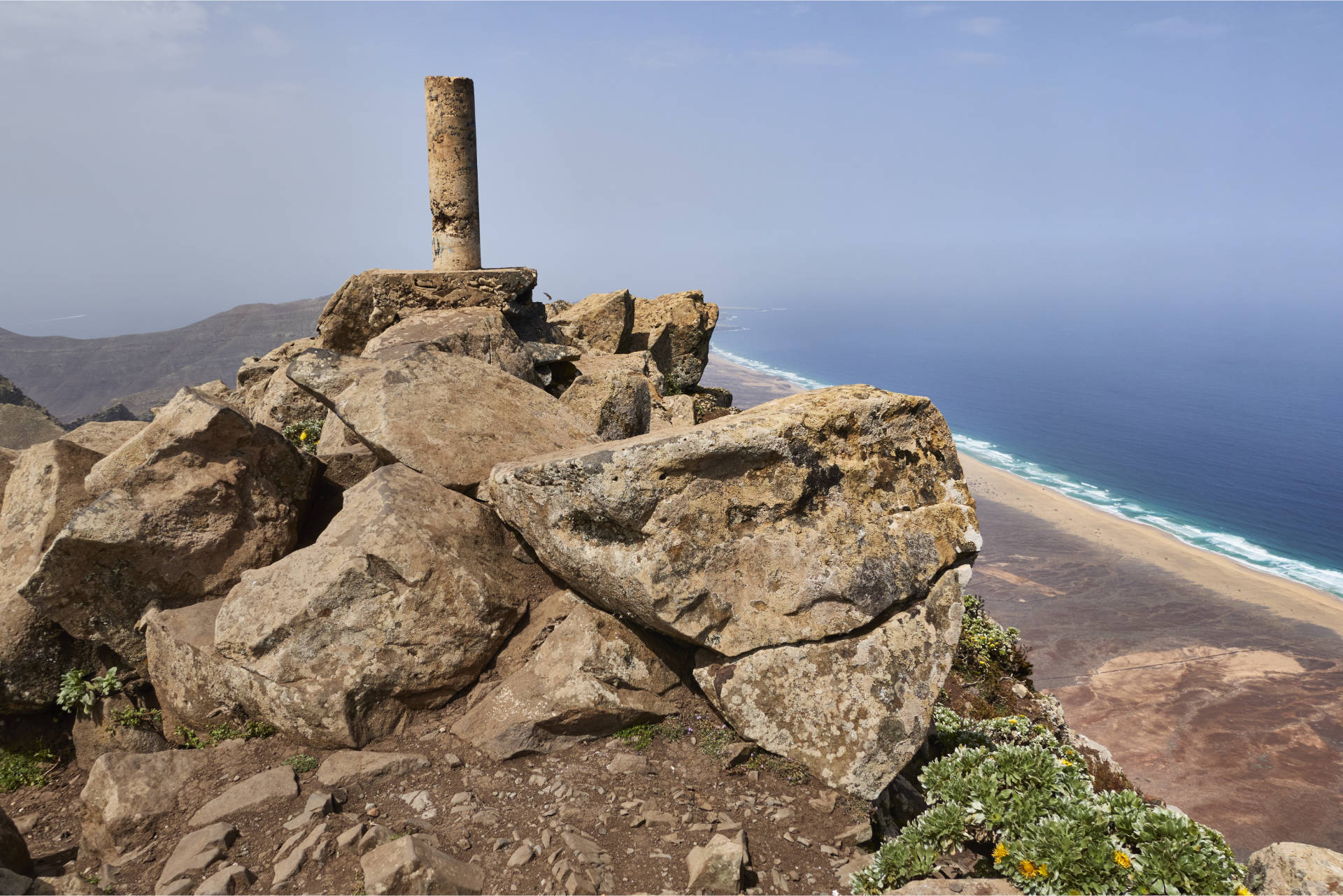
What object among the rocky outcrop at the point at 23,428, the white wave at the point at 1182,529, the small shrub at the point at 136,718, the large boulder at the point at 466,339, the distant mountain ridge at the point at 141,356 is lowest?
the white wave at the point at 1182,529

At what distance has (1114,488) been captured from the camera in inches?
3349

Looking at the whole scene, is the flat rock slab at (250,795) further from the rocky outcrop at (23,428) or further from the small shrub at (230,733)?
the rocky outcrop at (23,428)

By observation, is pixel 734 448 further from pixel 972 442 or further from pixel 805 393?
pixel 972 442

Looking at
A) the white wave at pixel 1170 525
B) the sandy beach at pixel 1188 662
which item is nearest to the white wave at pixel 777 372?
the white wave at pixel 1170 525

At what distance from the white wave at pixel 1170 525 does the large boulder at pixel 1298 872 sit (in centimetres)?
3843

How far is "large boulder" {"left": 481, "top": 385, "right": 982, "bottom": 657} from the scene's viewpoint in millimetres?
7465

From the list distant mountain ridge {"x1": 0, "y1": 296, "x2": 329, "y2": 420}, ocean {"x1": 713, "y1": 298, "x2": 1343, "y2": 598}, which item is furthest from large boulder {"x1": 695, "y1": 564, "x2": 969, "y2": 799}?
distant mountain ridge {"x1": 0, "y1": 296, "x2": 329, "y2": 420}

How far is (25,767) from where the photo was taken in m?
7.97

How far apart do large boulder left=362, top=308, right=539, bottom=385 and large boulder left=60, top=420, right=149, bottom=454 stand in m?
3.54

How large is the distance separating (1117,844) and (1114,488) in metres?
92.9

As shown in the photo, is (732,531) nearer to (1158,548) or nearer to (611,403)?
(611,403)

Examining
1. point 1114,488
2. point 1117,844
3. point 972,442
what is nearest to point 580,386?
point 1117,844

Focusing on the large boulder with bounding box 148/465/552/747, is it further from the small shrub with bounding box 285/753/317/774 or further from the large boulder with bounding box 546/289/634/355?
the large boulder with bounding box 546/289/634/355

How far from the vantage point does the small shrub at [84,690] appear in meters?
8.07
